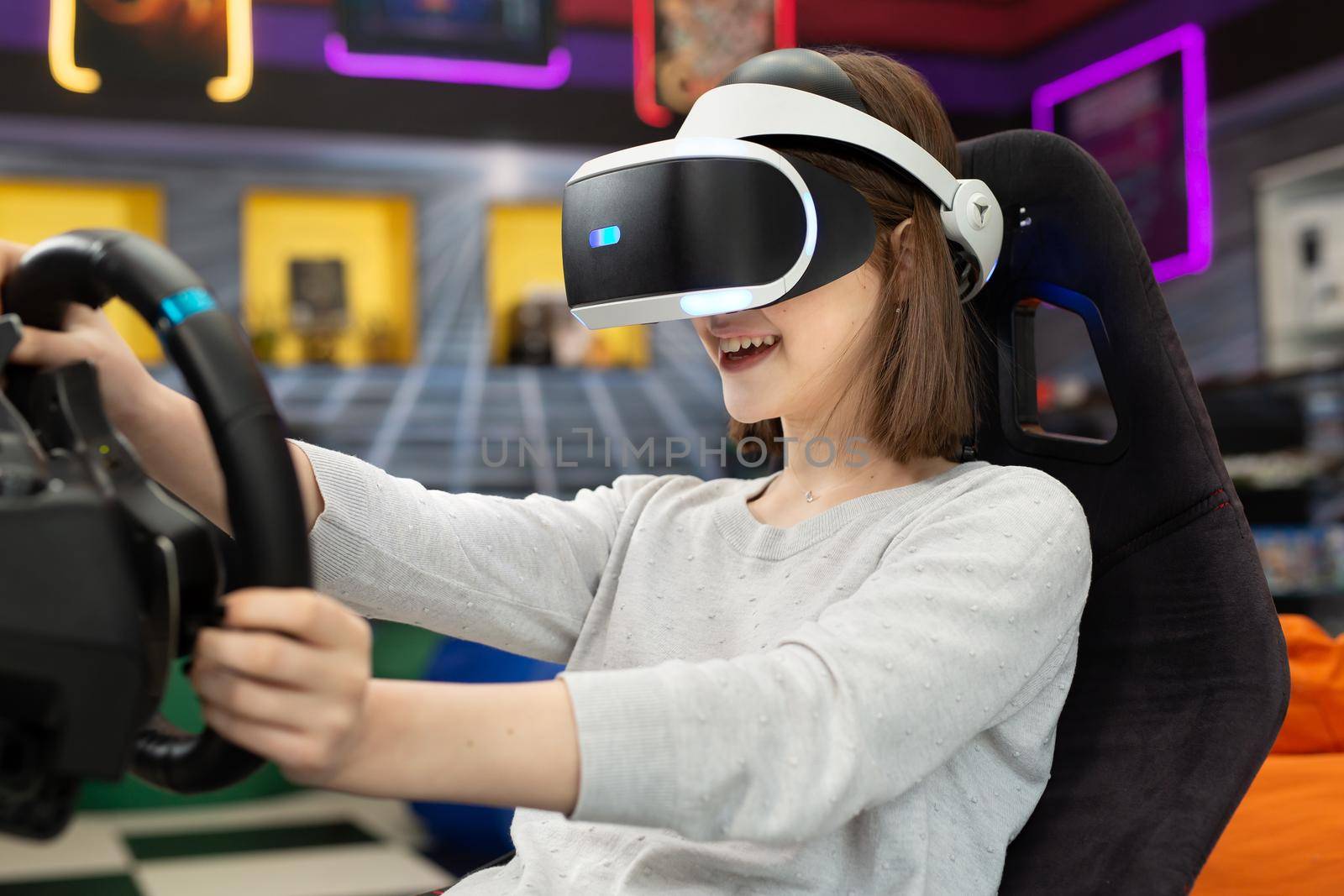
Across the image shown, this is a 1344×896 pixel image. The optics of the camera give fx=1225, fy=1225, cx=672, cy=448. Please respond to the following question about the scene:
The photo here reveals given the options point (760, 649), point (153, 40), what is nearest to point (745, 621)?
point (760, 649)

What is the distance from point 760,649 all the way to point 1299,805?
51 cm

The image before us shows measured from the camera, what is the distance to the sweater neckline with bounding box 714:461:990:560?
954mm

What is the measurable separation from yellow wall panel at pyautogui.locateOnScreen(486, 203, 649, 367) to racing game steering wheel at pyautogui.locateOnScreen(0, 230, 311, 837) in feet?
16.8

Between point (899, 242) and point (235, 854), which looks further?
point (235, 854)

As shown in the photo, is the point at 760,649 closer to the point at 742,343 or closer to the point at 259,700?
the point at 742,343

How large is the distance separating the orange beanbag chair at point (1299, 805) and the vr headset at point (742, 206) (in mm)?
522

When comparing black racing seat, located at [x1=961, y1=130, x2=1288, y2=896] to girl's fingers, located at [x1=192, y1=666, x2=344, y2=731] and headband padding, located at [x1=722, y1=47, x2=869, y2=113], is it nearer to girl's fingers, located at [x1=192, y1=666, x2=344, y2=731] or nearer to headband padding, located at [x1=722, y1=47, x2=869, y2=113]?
headband padding, located at [x1=722, y1=47, x2=869, y2=113]

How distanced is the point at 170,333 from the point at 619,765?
0.28 m

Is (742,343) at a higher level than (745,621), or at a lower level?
higher

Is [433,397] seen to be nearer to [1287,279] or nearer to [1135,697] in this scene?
[1287,279]

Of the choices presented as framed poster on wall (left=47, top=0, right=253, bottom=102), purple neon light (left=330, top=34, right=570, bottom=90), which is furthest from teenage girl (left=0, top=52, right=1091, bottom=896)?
purple neon light (left=330, top=34, right=570, bottom=90)

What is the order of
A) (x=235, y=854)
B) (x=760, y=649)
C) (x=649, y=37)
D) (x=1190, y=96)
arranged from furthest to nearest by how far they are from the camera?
1. (x=649, y=37)
2. (x=1190, y=96)
3. (x=235, y=854)
4. (x=760, y=649)

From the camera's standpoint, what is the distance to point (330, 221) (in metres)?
5.57

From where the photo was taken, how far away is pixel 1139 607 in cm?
92
